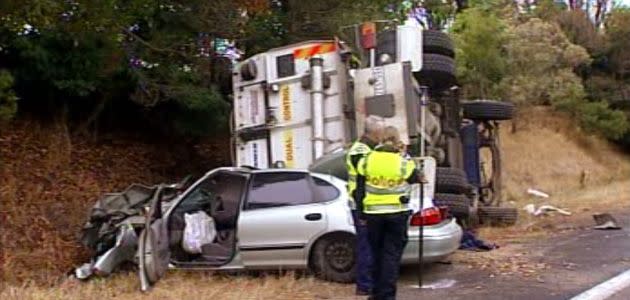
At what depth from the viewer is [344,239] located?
9.11m

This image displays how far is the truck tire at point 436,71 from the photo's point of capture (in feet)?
38.0

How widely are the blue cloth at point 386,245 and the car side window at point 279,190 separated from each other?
2.01m

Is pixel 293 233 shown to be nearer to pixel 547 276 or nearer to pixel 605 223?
pixel 547 276

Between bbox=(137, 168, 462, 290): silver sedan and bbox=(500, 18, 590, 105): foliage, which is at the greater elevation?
bbox=(500, 18, 590, 105): foliage

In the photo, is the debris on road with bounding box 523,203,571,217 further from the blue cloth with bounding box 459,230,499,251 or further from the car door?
the car door

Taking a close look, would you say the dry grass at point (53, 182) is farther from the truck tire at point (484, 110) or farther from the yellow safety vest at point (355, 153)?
the truck tire at point (484, 110)

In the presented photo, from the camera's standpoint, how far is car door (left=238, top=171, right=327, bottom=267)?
919 cm

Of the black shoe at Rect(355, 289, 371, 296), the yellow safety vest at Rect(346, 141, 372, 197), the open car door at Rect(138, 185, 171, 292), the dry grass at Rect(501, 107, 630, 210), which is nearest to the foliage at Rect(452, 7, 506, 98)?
the dry grass at Rect(501, 107, 630, 210)

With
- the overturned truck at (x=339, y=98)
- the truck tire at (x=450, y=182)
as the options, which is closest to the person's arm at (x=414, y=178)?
the overturned truck at (x=339, y=98)

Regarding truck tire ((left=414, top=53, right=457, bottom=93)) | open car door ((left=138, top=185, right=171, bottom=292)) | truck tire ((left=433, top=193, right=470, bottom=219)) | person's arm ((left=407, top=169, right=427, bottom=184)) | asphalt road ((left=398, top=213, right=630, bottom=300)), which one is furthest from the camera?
truck tire ((left=414, top=53, right=457, bottom=93))

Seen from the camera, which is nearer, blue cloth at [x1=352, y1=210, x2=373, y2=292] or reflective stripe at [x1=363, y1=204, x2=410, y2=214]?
reflective stripe at [x1=363, y1=204, x2=410, y2=214]

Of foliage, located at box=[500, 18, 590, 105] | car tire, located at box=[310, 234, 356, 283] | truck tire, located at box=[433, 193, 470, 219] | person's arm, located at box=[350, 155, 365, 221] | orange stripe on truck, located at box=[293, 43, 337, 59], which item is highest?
foliage, located at box=[500, 18, 590, 105]

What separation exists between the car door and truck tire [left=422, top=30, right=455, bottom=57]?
123 inches

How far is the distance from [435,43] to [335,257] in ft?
12.8
